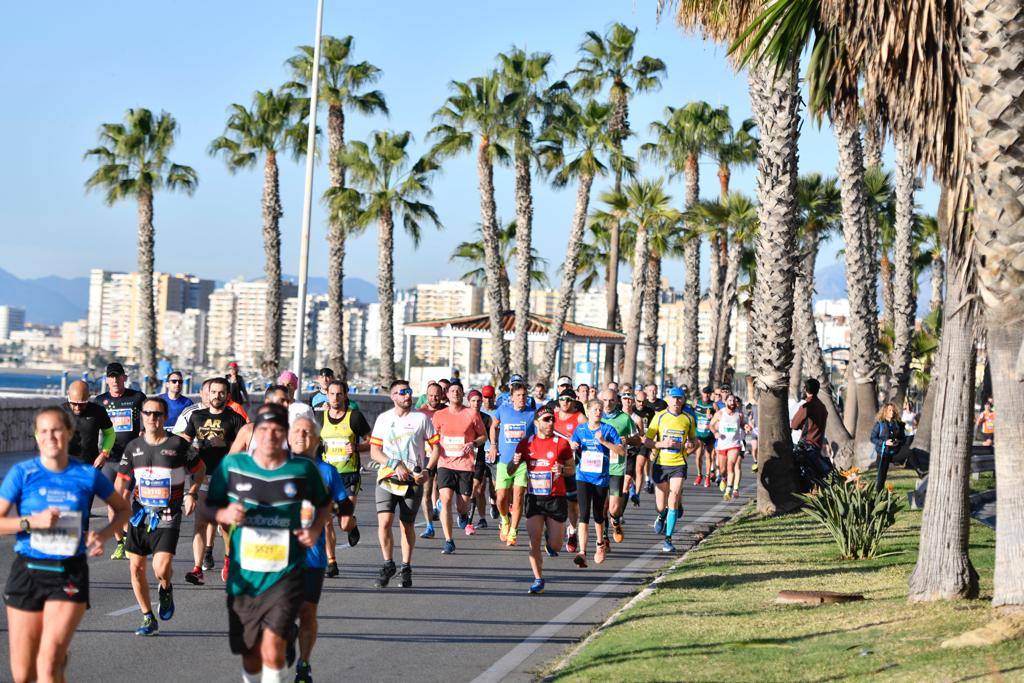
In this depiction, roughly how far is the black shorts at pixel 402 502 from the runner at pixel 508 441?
3.01 metres

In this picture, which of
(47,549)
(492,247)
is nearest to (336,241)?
(492,247)

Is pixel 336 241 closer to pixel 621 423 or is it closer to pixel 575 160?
pixel 575 160

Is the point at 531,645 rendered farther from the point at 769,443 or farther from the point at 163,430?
the point at 769,443

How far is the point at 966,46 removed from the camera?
9977 mm

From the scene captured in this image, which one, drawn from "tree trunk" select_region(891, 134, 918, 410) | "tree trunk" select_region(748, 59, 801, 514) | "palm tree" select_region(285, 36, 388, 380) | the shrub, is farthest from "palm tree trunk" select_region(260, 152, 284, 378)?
the shrub

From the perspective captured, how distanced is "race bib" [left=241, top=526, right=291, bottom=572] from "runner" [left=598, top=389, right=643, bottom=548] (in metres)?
8.16

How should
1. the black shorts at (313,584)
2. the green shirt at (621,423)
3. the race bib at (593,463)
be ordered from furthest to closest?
the green shirt at (621,423) → the race bib at (593,463) → the black shorts at (313,584)

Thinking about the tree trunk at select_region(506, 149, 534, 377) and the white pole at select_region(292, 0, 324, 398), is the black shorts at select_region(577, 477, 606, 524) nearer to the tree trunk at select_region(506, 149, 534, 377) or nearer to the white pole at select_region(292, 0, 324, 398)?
the white pole at select_region(292, 0, 324, 398)

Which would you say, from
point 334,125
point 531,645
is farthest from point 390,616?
point 334,125

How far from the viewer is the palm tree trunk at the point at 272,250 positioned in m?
43.6

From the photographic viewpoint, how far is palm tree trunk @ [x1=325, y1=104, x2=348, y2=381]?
44.5 metres

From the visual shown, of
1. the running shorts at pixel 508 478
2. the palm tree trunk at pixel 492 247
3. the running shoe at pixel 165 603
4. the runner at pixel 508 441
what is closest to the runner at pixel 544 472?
the running shorts at pixel 508 478

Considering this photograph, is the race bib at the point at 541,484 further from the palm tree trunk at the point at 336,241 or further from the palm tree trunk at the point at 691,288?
the palm tree trunk at the point at 691,288

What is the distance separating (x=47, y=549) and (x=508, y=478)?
9331 millimetres
